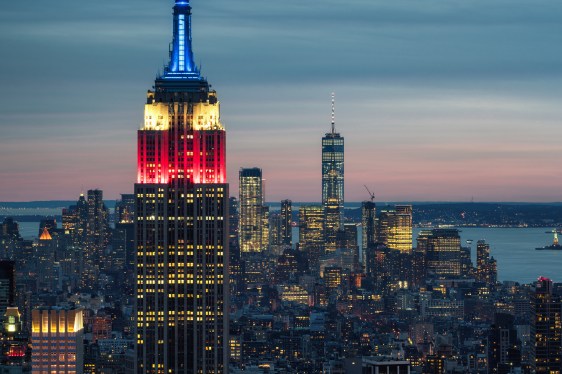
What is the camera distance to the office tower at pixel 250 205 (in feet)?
635

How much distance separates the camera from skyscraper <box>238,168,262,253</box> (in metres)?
194

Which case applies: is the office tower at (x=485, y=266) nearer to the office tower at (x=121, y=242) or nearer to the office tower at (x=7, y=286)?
the office tower at (x=121, y=242)

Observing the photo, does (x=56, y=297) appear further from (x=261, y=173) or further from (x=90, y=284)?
(x=261, y=173)

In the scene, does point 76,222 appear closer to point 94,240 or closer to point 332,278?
point 94,240

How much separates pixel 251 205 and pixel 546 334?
307 ft

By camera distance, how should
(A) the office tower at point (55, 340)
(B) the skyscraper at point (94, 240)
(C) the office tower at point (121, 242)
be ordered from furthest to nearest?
(B) the skyscraper at point (94, 240), (C) the office tower at point (121, 242), (A) the office tower at point (55, 340)

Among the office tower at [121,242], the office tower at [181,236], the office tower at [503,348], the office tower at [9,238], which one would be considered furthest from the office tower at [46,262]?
the office tower at [181,236]

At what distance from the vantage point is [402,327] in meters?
151

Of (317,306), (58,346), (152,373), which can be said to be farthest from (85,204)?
(152,373)

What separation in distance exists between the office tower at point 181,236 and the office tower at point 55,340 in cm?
977

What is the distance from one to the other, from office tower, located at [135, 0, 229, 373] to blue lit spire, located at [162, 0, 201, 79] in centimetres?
94

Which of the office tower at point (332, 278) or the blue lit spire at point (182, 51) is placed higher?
the blue lit spire at point (182, 51)

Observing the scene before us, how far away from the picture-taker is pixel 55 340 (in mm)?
78812

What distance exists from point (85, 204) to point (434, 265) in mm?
38910
